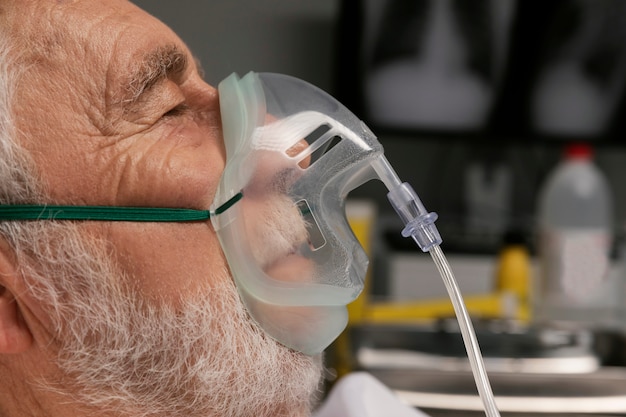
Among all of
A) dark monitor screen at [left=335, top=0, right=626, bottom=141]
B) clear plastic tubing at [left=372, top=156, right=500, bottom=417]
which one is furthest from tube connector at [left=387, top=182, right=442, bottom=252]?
dark monitor screen at [left=335, top=0, right=626, bottom=141]

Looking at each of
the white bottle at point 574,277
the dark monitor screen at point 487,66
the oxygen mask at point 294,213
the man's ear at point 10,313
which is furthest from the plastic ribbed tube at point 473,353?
the dark monitor screen at point 487,66

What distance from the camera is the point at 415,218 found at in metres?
0.97

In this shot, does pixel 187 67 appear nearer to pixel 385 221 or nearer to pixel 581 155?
pixel 581 155

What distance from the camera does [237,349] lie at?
96cm

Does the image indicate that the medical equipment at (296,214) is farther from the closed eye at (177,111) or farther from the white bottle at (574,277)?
the white bottle at (574,277)

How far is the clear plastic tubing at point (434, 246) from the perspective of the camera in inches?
36.5

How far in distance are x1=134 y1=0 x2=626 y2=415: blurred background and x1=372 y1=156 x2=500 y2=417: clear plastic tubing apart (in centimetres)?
129

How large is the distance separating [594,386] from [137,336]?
1.05 m

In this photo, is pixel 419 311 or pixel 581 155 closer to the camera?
pixel 419 311

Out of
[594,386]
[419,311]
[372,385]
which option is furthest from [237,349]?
[419,311]

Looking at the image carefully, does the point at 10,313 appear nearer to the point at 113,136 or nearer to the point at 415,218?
the point at 113,136

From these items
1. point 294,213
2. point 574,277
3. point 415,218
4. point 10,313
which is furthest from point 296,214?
point 574,277

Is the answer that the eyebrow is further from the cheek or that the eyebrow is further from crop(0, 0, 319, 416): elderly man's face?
the cheek

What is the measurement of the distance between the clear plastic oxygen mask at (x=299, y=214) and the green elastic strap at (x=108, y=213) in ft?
0.07
